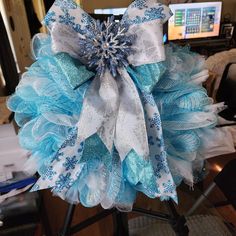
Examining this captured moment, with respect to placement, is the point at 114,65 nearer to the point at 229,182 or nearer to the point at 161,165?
the point at 161,165

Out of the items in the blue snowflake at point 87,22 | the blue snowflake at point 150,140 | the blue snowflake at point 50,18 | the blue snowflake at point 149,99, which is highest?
the blue snowflake at point 50,18

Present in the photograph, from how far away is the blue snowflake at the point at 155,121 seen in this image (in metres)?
0.36

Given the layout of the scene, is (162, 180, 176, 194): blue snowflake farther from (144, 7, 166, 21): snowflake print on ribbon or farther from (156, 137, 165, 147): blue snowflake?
(144, 7, 166, 21): snowflake print on ribbon

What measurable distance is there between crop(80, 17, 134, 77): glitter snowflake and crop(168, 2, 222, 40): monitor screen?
122 inches

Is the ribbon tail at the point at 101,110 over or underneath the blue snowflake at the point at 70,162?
over

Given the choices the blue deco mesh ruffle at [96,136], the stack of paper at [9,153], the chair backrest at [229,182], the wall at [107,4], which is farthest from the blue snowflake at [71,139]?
the wall at [107,4]

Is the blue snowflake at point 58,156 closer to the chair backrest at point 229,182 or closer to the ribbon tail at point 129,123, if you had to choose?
the ribbon tail at point 129,123

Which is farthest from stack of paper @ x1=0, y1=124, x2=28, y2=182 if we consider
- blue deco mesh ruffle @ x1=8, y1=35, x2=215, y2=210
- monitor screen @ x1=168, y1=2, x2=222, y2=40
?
monitor screen @ x1=168, y1=2, x2=222, y2=40

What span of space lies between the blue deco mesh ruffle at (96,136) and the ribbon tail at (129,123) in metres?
0.02

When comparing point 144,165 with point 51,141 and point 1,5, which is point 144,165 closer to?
point 51,141

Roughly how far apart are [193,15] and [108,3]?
1.23m

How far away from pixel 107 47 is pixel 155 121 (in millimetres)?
131

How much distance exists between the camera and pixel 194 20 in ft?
11.0

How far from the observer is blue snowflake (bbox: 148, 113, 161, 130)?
357mm
